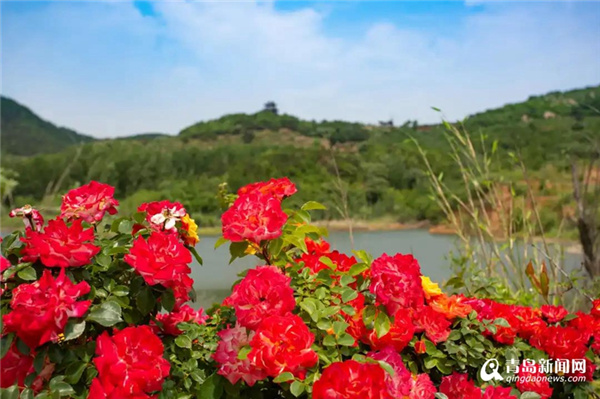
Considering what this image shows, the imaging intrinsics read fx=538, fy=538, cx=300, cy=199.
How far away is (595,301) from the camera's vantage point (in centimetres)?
148

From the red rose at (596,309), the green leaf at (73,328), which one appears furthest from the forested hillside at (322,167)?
the green leaf at (73,328)

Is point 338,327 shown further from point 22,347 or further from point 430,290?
point 22,347

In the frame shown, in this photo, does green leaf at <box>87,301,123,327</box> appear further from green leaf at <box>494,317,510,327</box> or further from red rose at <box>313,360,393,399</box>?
green leaf at <box>494,317,510,327</box>

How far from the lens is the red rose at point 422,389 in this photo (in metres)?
0.95

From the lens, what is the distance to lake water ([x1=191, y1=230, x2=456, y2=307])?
79.0 inches

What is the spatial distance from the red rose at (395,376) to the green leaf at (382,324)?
39mm

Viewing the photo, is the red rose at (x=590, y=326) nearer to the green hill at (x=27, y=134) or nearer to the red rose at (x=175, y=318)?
the red rose at (x=175, y=318)

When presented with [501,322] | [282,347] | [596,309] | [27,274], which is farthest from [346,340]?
[596,309]

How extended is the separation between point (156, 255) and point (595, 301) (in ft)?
3.97

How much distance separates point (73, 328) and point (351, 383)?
0.45 metres

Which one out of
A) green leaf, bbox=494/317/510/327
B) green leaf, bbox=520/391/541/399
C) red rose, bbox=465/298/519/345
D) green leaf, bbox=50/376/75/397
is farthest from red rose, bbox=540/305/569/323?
green leaf, bbox=50/376/75/397

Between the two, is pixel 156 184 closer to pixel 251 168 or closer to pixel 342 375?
pixel 251 168

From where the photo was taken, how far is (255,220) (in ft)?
3.33

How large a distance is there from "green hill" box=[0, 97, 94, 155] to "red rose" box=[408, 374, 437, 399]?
12.2 ft
